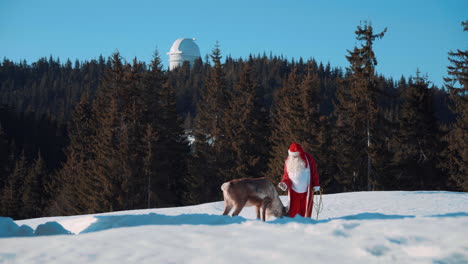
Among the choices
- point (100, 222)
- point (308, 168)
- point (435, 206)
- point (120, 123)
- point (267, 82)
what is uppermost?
point (267, 82)

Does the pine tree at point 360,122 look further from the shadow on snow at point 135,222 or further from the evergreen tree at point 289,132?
the shadow on snow at point 135,222

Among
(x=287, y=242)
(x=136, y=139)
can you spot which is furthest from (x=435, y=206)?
(x=136, y=139)

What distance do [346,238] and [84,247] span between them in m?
2.67

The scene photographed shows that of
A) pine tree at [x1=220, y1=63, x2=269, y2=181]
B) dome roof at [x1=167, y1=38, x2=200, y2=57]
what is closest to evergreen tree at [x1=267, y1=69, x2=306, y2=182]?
pine tree at [x1=220, y1=63, x2=269, y2=181]

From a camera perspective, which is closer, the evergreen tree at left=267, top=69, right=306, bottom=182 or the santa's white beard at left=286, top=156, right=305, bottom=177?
the santa's white beard at left=286, top=156, right=305, bottom=177

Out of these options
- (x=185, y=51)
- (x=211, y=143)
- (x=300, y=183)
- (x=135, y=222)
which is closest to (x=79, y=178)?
(x=211, y=143)

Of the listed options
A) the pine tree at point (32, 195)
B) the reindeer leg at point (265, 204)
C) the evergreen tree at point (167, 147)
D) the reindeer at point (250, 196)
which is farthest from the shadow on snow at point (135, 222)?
the pine tree at point (32, 195)

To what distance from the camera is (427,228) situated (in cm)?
414

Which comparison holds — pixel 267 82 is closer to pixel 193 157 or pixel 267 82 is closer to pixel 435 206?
pixel 193 157

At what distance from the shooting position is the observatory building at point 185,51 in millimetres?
113688

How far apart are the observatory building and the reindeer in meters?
111

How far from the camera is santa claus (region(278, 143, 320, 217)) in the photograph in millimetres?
7199

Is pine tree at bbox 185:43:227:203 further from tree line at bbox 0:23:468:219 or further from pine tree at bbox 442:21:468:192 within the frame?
pine tree at bbox 442:21:468:192

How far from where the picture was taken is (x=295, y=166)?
738 cm
